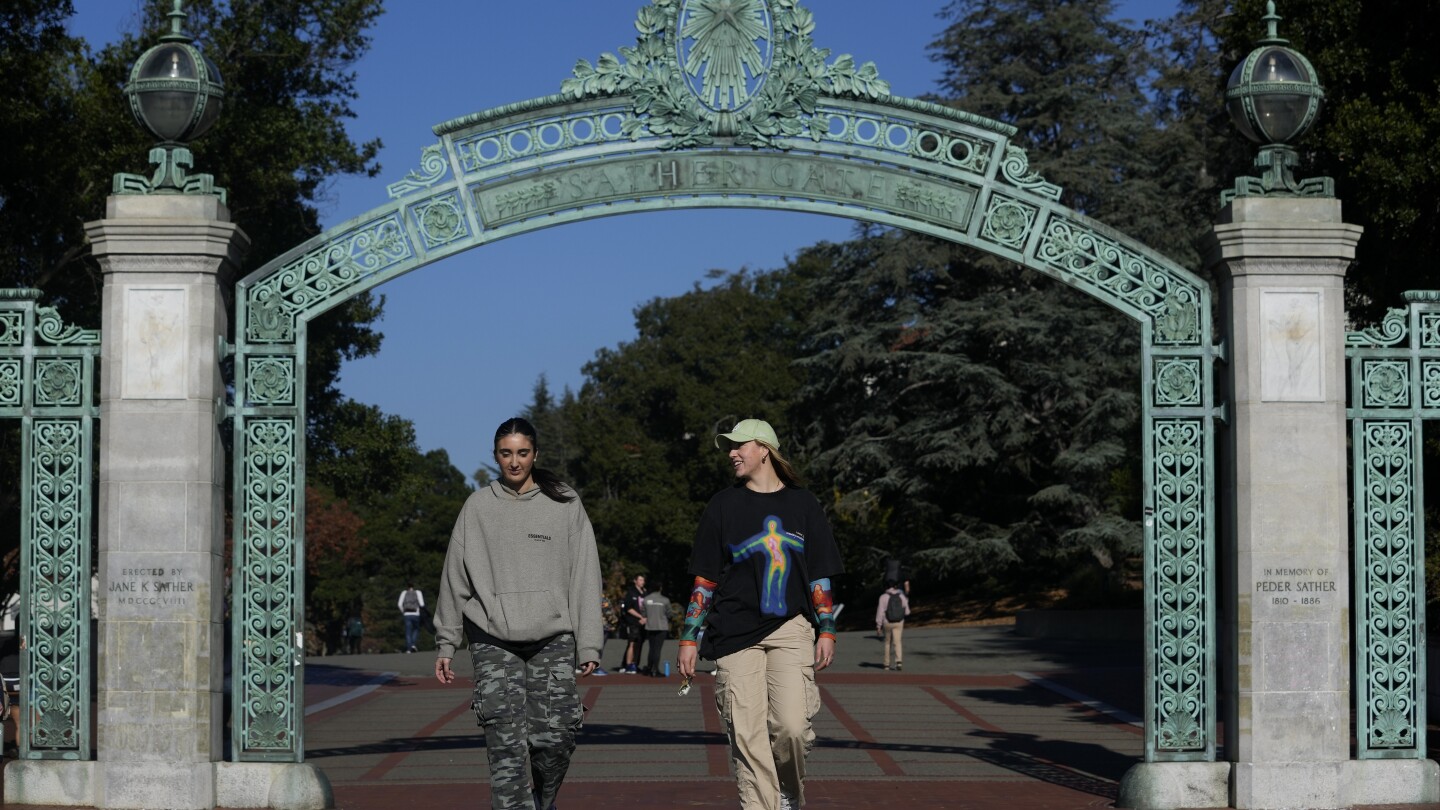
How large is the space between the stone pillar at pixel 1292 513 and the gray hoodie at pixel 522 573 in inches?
172

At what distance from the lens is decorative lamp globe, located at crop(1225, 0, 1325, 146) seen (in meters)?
10.8

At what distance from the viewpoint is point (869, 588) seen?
47.3 metres

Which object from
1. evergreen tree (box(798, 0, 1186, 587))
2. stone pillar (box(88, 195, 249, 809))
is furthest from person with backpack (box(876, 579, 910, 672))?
stone pillar (box(88, 195, 249, 809))

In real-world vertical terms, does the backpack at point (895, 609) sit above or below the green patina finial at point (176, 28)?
below

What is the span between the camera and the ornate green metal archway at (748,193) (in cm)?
1098

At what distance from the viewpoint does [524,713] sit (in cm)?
785

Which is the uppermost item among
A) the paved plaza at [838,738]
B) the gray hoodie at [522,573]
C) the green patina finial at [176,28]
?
the green patina finial at [176,28]

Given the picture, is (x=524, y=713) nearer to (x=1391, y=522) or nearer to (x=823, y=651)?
(x=823, y=651)

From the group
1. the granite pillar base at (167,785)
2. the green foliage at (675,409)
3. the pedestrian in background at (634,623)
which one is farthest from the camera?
the green foliage at (675,409)

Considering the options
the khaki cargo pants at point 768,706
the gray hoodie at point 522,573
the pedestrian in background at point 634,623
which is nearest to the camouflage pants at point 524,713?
the gray hoodie at point 522,573

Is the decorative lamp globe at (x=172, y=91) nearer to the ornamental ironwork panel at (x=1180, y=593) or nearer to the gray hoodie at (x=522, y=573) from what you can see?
the gray hoodie at (x=522, y=573)

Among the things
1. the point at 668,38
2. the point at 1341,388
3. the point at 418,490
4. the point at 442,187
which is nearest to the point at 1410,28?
the point at 1341,388

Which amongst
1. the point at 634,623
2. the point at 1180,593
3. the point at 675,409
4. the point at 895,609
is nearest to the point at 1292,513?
the point at 1180,593

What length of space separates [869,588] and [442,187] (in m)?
36.9
